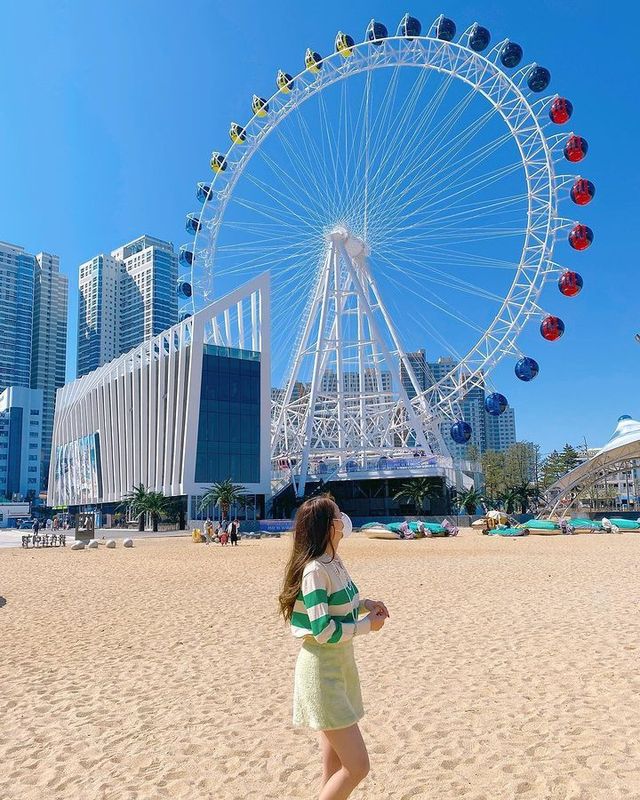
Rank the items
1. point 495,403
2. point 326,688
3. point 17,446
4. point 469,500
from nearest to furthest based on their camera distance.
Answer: point 326,688, point 495,403, point 469,500, point 17,446

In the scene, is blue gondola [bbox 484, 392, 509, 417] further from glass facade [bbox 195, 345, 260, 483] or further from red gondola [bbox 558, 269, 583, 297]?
glass facade [bbox 195, 345, 260, 483]

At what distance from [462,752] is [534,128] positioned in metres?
44.2

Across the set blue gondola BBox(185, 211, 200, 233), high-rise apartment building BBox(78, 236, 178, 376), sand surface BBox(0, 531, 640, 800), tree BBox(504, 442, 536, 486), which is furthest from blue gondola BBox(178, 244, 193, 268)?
high-rise apartment building BBox(78, 236, 178, 376)

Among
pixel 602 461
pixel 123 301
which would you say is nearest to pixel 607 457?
pixel 602 461

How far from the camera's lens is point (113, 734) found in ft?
21.3

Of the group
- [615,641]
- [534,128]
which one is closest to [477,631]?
[615,641]

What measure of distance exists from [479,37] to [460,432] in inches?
1112

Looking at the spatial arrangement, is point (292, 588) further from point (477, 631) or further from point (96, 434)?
point (96, 434)

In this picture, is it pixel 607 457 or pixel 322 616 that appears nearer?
pixel 322 616

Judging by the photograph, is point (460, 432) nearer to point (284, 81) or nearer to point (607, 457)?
point (607, 457)

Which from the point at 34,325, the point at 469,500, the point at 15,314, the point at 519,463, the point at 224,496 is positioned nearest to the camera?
the point at 224,496

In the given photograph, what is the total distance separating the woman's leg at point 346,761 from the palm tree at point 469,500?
58.9m

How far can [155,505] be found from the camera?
194 feet

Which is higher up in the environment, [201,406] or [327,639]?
[201,406]
